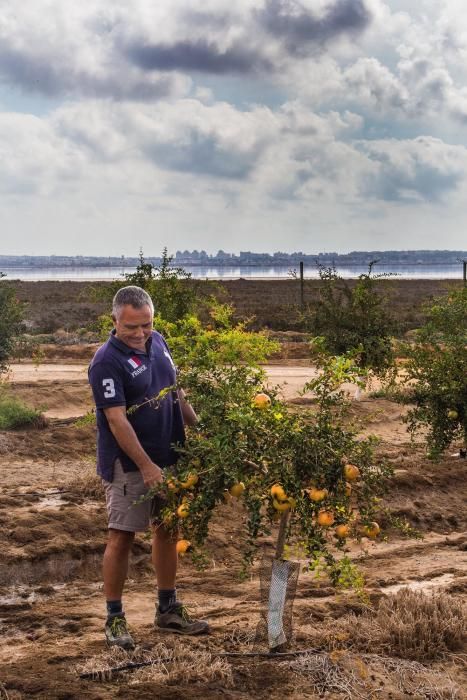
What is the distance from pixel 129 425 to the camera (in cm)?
512

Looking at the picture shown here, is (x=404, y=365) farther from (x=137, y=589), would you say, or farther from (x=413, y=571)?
(x=137, y=589)

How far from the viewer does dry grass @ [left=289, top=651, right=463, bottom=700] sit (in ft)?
15.7

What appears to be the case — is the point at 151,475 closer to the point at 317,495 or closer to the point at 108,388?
the point at 108,388

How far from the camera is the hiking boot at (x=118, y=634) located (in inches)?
Answer: 207

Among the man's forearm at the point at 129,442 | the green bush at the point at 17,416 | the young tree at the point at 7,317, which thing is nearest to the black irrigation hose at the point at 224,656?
the man's forearm at the point at 129,442

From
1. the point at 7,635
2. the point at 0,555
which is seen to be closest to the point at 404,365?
the point at 0,555

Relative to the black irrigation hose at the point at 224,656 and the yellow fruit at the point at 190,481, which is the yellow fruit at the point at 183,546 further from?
the black irrigation hose at the point at 224,656

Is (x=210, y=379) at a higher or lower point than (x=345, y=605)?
higher

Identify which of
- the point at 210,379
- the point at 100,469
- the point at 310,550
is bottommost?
the point at 310,550

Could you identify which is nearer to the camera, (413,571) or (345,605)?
(345,605)

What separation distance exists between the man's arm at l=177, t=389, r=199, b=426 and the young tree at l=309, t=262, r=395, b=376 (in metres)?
9.20

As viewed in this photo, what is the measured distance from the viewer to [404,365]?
33.9 ft

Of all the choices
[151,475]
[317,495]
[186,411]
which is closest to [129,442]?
[151,475]

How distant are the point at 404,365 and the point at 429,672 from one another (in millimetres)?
5596
